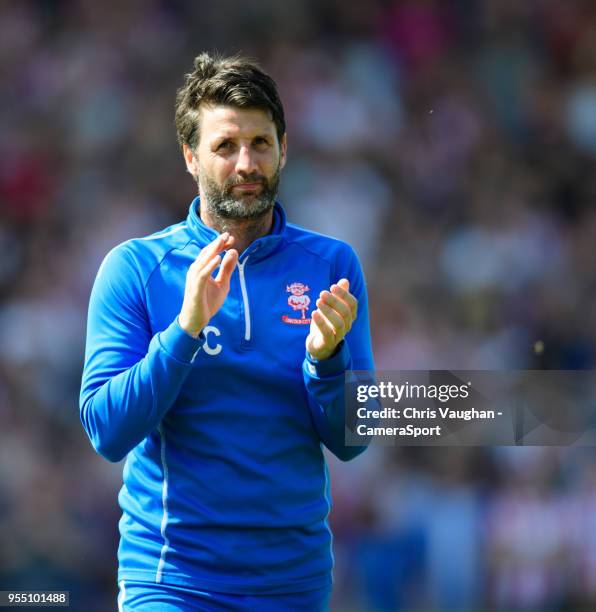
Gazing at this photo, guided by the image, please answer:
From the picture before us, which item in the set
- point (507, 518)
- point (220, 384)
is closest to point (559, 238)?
point (507, 518)

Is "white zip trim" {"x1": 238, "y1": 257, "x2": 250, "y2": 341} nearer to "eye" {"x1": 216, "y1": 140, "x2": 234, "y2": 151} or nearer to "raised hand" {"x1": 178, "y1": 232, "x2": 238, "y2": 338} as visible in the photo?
"raised hand" {"x1": 178, "y1": 232, "x2": 238, "y2": 338}

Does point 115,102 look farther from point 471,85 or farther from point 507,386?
point 507,386

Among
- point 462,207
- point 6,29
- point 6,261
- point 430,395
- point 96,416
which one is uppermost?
point 6,29

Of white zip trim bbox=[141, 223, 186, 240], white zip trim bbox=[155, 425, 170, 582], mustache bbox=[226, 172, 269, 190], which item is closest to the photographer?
white zip trim bbox=[155, 425, 170, 582]

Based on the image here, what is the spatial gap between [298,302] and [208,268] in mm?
332

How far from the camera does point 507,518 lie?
20.5 ft

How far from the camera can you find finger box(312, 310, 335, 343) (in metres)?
2.55

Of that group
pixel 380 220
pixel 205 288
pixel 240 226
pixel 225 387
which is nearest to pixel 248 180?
pixel 240 226

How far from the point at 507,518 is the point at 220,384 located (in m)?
3.94

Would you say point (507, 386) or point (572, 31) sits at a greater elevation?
point (572, 31)

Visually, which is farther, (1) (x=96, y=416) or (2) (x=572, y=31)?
(2) (x=572, y=31)

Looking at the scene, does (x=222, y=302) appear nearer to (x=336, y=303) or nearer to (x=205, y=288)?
(x=205, y=288)

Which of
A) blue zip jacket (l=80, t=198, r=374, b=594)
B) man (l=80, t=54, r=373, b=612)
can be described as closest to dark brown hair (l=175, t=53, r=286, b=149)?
man (l=80, t=54, r=373, b=612)

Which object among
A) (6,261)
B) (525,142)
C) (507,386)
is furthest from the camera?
(525,142)
